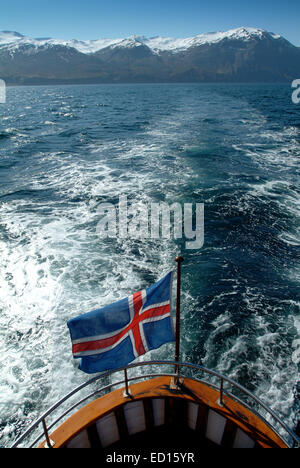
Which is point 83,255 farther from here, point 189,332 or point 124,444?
point 124,444

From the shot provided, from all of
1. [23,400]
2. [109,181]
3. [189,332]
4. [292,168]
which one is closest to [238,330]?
[189,332]

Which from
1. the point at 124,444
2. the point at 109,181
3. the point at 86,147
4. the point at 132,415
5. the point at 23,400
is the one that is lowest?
the point at 23,400

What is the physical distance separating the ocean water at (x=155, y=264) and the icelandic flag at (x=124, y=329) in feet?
15.0

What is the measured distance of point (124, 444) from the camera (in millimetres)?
6391

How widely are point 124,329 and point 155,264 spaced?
9232mm

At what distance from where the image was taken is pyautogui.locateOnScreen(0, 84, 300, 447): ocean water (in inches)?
380

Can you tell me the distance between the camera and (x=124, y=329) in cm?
573

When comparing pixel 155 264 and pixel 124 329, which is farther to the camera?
pixel 155 264

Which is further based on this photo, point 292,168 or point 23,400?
point 292,168

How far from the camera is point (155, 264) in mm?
14914

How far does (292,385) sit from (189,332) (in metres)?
3.87

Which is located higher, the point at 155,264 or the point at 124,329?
the point at 124,329

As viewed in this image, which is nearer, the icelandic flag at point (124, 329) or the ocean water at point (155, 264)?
the icelandic flag at point (124, 329)

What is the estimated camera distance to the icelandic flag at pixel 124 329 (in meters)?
5.48
